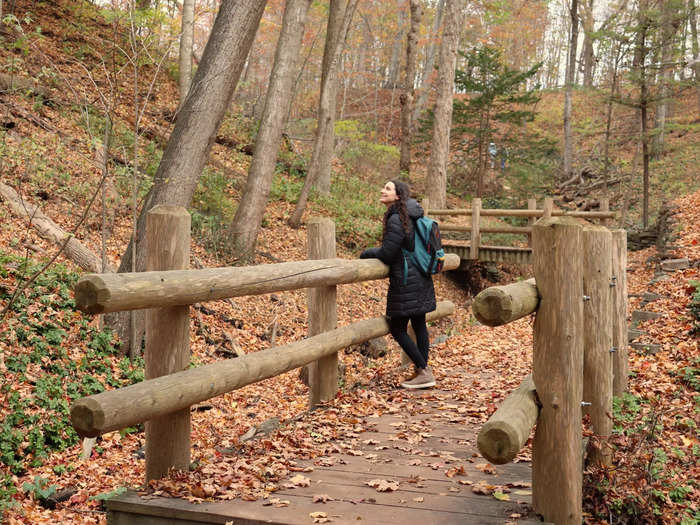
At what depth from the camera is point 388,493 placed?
346cm

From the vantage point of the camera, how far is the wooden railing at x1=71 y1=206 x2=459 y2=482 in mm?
2920

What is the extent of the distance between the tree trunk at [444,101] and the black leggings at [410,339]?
1058cm

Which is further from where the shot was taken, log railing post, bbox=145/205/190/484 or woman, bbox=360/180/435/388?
woman, bbox=360/180/435/388

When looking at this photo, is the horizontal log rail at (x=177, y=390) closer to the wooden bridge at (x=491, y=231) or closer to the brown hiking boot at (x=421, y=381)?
the brown hiking boot at (x=421, y=381)

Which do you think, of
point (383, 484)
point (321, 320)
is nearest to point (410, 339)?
point (321, 320)

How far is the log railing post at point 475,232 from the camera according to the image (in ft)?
47.5

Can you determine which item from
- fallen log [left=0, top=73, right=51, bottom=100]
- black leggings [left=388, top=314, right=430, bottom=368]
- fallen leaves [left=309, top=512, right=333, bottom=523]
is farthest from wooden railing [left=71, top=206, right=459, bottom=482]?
fallen log [left=0, top=73, right=51, bottom=100]

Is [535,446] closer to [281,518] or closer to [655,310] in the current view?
[281,518]

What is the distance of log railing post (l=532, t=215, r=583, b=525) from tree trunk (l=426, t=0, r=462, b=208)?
13611 mm

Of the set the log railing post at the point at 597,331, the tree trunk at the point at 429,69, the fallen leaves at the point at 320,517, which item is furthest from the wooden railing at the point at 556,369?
the tree trunk at the point at 429,69

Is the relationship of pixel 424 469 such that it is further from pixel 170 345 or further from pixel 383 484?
pixel 170 345

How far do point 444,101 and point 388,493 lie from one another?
14.4m

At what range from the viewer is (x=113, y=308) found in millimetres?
2945

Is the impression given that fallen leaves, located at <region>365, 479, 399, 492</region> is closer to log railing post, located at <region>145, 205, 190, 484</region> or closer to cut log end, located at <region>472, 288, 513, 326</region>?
log railing post, located at <region>145, 205, 190, 484</region>
